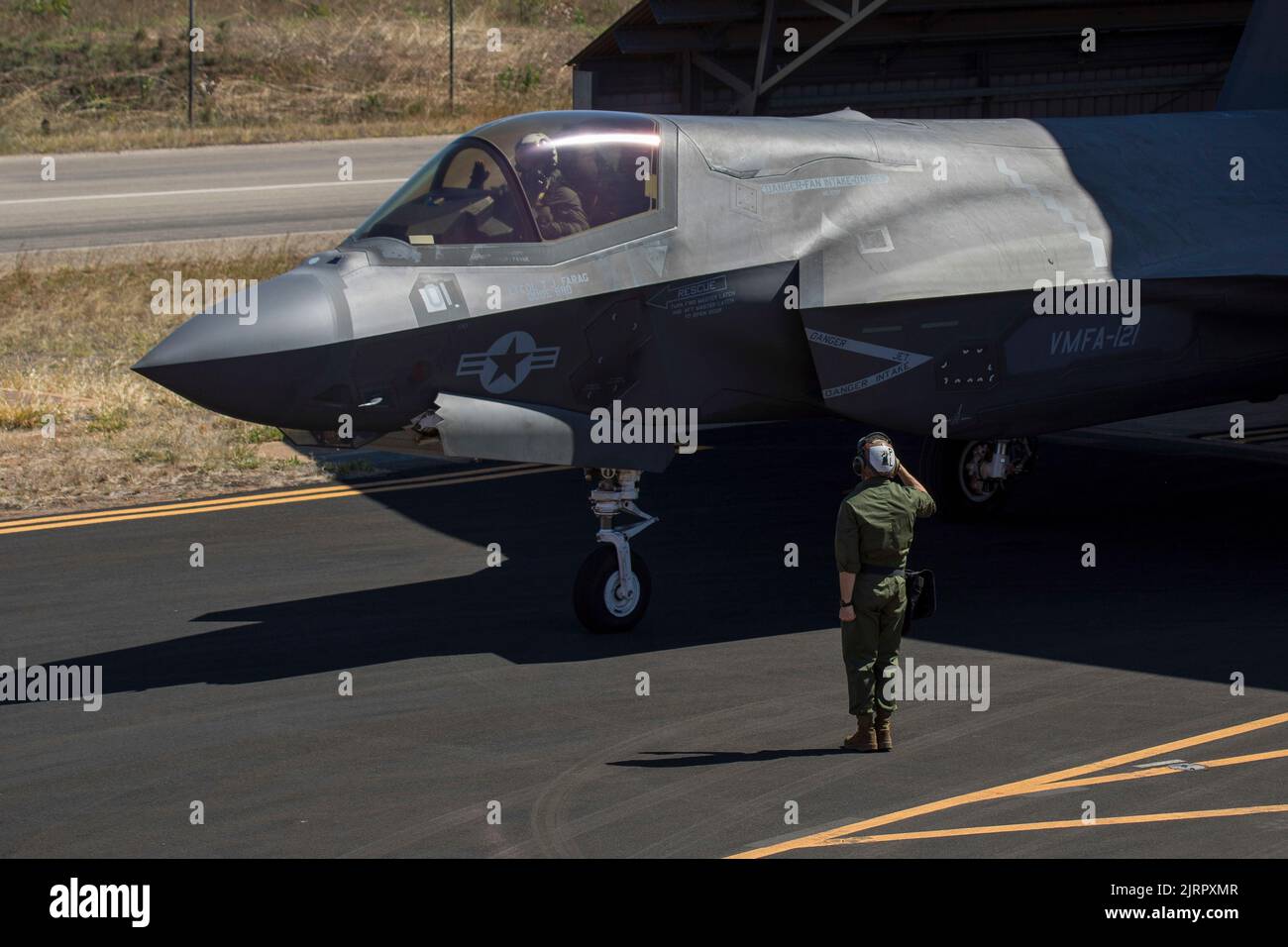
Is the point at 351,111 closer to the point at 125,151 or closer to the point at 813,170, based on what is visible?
the point at 125,151

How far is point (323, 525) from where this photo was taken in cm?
1695

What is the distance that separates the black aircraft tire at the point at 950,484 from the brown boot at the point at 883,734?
6.46 m

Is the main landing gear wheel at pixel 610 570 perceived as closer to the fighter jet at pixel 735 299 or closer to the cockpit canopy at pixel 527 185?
the fighter jet at pixel 735 299

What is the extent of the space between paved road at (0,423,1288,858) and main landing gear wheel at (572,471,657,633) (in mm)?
304

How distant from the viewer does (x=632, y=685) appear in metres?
12.0

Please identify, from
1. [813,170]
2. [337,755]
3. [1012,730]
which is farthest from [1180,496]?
[337,755]

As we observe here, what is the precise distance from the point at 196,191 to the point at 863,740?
2853cm

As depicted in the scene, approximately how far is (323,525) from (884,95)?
530 inches

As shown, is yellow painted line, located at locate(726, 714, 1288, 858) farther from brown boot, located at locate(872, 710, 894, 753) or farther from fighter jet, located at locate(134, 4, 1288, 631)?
fighter jet, located at locate(134, 4, 1288, 631)

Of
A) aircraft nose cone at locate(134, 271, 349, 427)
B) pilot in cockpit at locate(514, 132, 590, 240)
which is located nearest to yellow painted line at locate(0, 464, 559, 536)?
aircraft nose cone at locate(134, 271, 349, 427)

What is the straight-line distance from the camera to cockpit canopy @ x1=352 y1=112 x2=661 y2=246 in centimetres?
1244
